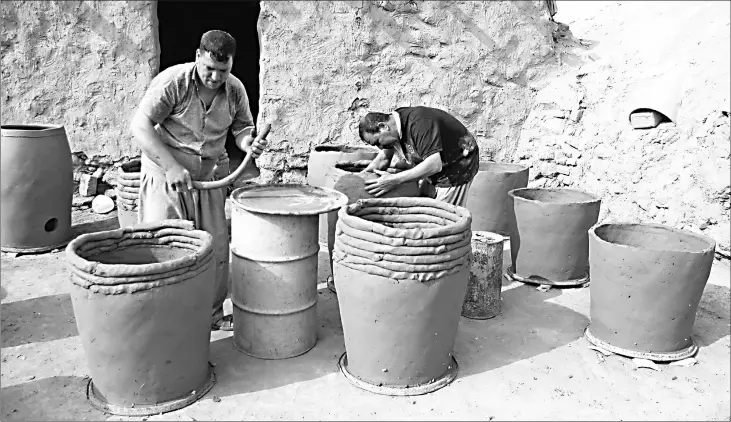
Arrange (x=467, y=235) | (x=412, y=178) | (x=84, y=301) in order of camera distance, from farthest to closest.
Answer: (x=412, y=178) → (x=467, y=235) → (x=84, y=301)

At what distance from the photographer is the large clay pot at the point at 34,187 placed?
515 cm

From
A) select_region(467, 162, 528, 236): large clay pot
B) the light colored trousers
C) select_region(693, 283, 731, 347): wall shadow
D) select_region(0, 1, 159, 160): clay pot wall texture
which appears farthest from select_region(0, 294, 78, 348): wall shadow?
select_region(693, 283, 731, 347): wall shadow

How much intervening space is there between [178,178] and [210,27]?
9802mm

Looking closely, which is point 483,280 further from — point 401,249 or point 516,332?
point 401,249

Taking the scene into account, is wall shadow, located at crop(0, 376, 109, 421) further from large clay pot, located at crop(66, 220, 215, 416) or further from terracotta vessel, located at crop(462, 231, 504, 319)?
terracotta vessel, located at crop(462, 231, 504, 319)

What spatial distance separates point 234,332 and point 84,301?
1086 mm

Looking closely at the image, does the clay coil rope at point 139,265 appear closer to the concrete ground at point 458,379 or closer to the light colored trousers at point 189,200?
the light colored trousers at point 189,200

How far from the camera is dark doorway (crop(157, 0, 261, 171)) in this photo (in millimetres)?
11664

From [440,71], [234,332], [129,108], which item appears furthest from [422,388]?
[129,108]

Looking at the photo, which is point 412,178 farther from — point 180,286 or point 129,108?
point 129,108

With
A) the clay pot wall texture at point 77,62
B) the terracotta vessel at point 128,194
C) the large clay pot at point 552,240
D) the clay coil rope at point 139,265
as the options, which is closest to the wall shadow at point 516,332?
the large clay pot at point 552,240

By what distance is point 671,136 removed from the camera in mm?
5883

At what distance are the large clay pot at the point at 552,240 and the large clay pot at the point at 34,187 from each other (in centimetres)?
395

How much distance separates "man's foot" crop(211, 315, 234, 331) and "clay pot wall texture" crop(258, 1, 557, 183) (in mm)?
3135
